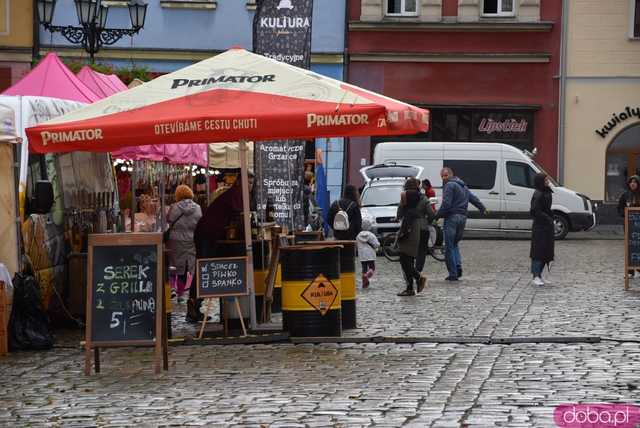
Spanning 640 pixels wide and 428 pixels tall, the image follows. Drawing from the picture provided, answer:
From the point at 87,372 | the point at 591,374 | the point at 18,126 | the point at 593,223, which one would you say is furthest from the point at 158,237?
the point at 593,223

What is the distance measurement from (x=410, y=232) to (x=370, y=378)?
7.81 metres

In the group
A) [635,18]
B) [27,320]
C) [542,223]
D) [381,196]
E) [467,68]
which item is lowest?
[27,320]

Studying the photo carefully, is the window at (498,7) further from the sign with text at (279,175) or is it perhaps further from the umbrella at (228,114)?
the umbrella at (228,114)

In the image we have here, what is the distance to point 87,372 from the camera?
11188 mm

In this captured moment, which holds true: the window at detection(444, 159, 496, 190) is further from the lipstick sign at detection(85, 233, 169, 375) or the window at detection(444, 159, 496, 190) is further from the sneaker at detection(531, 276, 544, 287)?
the lipstick sign at detection(85, 233, 169, 375)

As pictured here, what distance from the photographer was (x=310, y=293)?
520 inches

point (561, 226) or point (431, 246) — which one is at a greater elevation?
point (561, 226)

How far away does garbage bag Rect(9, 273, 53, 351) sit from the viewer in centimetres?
1295

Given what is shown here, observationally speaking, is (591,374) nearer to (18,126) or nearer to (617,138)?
(18,126)

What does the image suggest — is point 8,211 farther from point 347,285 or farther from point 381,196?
point 381,196

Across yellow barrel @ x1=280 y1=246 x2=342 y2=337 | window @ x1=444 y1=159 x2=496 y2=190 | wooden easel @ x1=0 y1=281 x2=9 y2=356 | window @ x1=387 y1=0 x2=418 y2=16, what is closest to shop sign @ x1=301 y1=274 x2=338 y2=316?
yellow barrel @ x1=280 y1=246 x2=342 y2=337

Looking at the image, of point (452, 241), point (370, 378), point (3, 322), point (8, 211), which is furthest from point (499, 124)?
point (370, 378)

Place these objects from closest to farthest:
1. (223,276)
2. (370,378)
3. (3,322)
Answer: (370,378) < (3,322) < (223,276)

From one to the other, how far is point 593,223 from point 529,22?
7.58 meters
